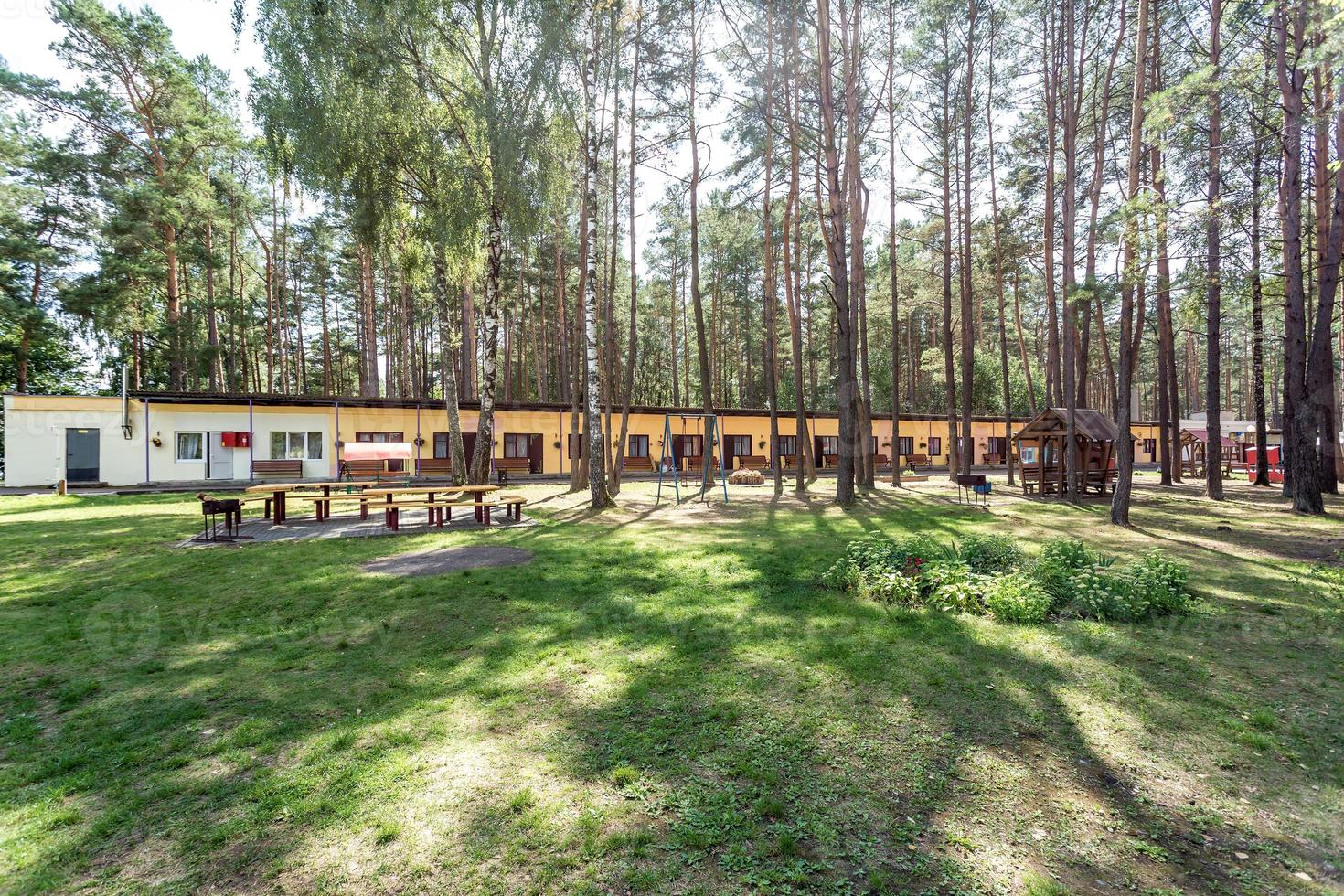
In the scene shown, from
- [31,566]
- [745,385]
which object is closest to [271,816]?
[31,566]

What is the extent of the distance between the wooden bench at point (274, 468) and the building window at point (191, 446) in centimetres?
185

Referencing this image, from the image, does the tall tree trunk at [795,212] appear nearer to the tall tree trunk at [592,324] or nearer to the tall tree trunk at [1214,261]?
the tall tree trunk at [592,324]

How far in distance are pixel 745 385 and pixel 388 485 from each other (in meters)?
31.1

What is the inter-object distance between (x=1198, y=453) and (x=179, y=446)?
4820cm

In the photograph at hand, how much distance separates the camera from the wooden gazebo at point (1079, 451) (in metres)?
17.1

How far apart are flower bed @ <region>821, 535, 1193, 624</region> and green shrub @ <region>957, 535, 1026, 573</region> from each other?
0.01 m

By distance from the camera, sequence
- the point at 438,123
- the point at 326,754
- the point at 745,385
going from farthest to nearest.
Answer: the point at 745,385 → the point at 438,123 → the point at 326,754

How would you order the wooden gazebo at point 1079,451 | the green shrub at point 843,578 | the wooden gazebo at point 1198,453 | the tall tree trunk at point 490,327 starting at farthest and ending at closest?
the wooden gazebo at point 1198,453 < the wooden gazebo at point 1079,451 < the tall tree trunk at point 490,327 < the green shrub at point 843,578

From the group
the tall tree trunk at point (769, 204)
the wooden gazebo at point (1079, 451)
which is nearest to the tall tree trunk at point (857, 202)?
the tall tree trunk at point (769, 204)

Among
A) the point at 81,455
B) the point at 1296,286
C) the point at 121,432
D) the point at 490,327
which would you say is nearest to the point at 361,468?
the point at 121,432

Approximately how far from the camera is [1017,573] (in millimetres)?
6477

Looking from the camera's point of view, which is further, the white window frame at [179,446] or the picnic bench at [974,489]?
the white window frame at [179,446]

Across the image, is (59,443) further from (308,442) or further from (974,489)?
(974,489)

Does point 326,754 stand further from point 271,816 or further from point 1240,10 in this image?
point 1240,10
